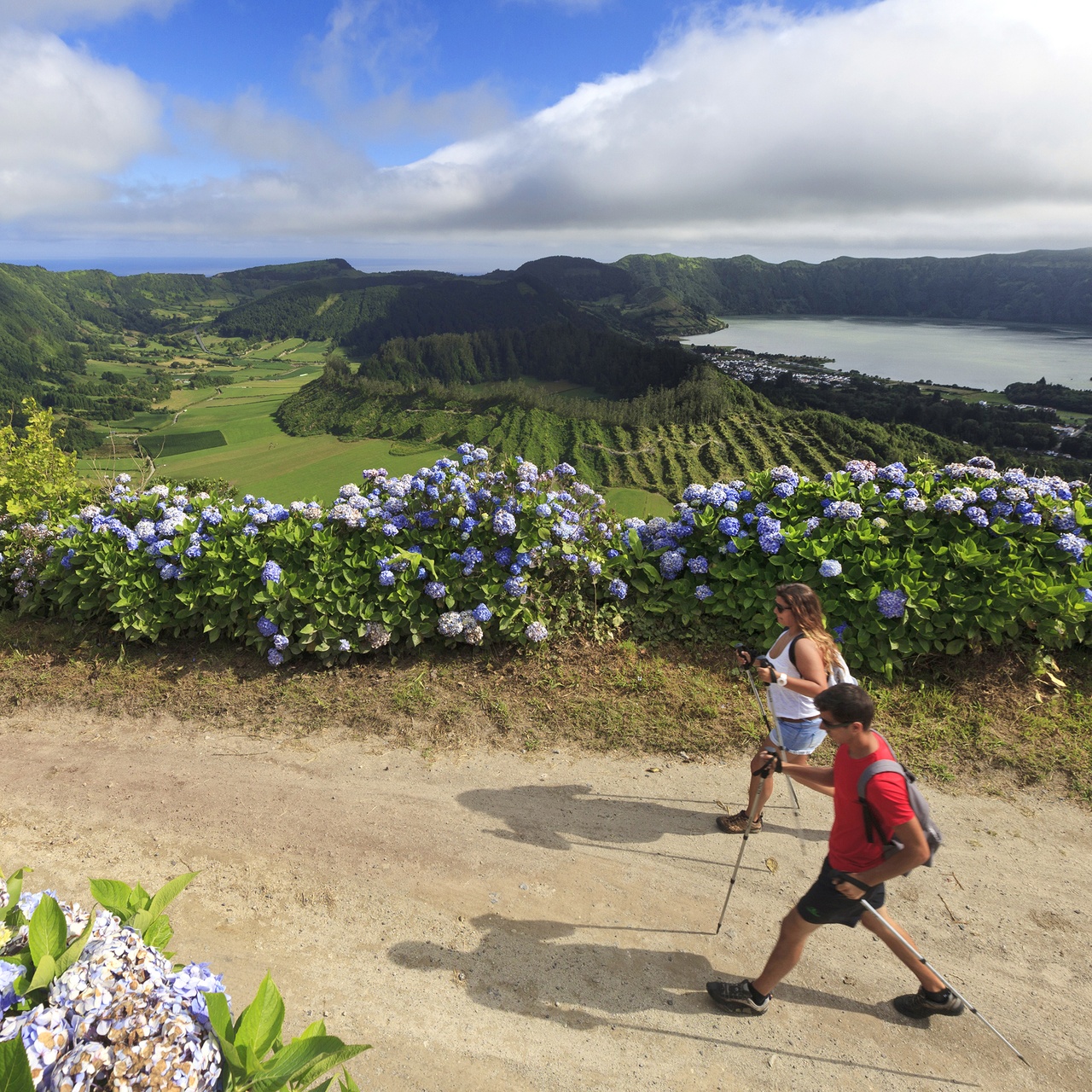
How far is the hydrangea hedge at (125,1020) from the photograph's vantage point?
5.11 feet

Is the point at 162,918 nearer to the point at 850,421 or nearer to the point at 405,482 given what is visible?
the point at 405,482

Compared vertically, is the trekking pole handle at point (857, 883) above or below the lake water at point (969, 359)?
below

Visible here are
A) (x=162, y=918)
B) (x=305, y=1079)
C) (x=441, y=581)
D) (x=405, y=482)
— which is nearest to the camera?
(x=305, y=1079)

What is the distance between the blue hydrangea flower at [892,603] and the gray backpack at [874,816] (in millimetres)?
3298

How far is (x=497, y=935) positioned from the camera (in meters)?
4.03

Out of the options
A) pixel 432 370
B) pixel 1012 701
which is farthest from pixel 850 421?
pixel 432 370

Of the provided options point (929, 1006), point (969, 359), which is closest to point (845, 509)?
point (929, 1006)

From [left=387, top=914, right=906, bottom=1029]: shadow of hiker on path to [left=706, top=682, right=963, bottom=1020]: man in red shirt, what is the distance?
195 millimetres

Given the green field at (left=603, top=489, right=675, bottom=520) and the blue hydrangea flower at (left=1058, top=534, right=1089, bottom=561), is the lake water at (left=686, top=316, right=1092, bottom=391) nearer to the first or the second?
the green field at (left=603, top=489, right=675, bottom=520)

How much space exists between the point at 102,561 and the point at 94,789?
281cm

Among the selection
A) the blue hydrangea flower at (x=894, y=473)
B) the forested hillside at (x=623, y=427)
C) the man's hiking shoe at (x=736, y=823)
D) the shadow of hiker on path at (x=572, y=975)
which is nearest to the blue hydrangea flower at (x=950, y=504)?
the blue hydrangea flower at (x=894, y=473)

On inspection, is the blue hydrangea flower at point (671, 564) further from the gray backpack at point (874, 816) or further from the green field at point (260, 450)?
the green field at point (260, 450)

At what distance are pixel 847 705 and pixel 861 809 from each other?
22.2 inches

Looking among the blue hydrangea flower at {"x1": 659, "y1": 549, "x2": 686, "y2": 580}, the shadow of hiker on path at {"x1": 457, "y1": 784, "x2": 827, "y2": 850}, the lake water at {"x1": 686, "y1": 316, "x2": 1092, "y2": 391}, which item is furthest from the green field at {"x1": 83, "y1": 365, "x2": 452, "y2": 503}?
the lake water at {"x1": 686, "y1": 316, "x2": 1092, "y2": 391}
